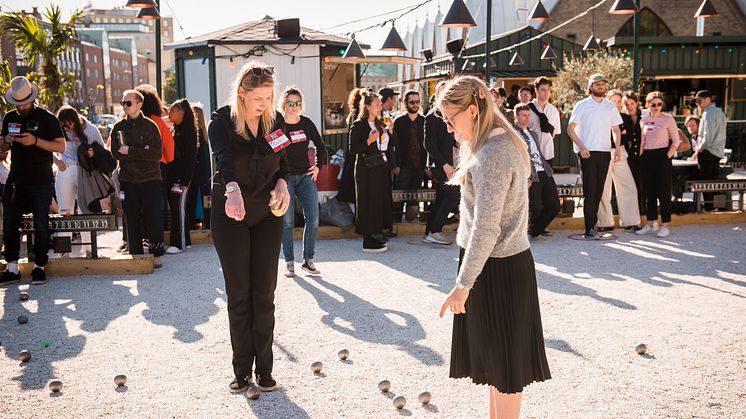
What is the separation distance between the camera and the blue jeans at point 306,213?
8016 mm

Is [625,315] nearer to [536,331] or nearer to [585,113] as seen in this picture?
[536,331]

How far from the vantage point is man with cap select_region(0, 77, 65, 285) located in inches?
296

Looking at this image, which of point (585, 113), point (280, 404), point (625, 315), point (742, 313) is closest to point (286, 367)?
point (280, 404)

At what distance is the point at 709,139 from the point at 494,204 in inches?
387

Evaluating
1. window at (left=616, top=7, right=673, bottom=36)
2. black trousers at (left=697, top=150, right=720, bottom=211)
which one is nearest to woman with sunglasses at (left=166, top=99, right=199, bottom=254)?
black trousers at (left=697, top=150, right=720, bottom=211)

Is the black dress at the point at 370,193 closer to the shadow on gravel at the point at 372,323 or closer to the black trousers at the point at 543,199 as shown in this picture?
the black trousers at the point at 543,199

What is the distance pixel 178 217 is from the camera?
9.74 metres

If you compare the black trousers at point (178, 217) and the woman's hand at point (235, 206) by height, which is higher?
the woman's hand at point (235, 206)

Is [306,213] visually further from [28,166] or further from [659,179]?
[659,179]

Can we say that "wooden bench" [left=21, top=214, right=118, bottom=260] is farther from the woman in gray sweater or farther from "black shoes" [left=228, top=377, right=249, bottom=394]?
the woman in gray sweater

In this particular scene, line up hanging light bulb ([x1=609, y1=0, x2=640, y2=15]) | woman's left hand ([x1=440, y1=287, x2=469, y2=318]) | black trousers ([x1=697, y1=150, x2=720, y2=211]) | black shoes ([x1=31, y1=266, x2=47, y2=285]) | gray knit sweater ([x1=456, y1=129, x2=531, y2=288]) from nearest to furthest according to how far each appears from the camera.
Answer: gray knit sweater ([x1=456, y1=129, x2=531, y2=288]) → woman's left hand ([x1=440, y1=287, x2=469, y2=318]) → black shoes ([x1=31, y1=266, x2=47, y2=285]) → black trousers ([x1=697, y1=150, x2=720, y2=211]) → hanging light bulb ([x1=609, y1=0, x2=640, y2=15])

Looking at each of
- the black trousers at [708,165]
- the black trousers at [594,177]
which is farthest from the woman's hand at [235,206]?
the black trousers at [708,165]

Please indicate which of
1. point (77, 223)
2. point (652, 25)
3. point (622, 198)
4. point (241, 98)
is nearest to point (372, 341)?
point (241, 98)

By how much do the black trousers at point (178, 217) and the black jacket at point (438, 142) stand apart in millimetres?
3146
